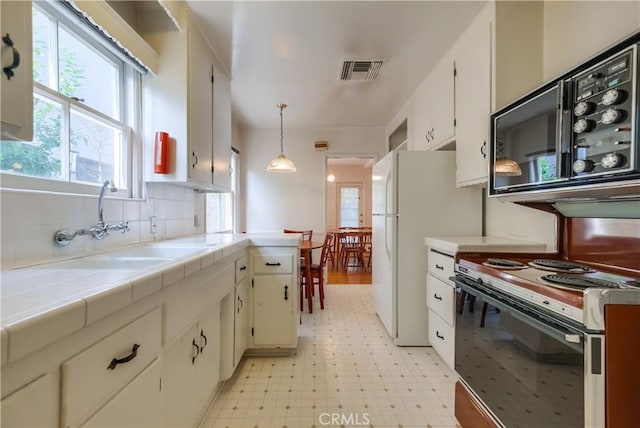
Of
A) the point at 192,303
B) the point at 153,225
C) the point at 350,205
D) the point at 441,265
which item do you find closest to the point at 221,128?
the point at 153,225

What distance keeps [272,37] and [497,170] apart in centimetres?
186

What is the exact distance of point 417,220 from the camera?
2.39 metres

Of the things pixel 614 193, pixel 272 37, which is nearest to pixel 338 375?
pixel 614 193

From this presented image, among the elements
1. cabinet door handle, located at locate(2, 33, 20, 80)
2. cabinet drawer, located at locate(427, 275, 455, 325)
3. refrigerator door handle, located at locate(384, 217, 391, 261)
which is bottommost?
cabinet drawer, located at locate(427, 275, 455, 325)

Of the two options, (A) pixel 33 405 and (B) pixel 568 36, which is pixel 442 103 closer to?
(B) pixel 568 36

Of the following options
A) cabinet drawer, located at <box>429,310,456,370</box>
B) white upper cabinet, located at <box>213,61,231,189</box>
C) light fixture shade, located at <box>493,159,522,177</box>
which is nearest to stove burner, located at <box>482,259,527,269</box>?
light fixture shade, located at <box>493,159,522,177</box>

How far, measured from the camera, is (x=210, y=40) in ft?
7.15

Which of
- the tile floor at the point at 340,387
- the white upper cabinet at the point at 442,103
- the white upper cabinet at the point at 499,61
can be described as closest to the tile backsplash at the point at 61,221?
the tile floor at the point at 340,387

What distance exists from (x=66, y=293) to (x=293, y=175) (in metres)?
3.96

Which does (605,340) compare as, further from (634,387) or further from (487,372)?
(487,372)

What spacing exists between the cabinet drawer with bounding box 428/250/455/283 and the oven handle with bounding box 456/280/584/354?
62cm

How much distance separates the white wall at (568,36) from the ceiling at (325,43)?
18.1 inches

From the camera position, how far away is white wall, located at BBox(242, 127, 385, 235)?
4.53 metres

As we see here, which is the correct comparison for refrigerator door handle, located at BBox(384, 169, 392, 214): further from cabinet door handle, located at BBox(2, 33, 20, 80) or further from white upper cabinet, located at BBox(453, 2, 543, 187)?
cabinet door handle, located at BBox(2, 33, 20, 80)
